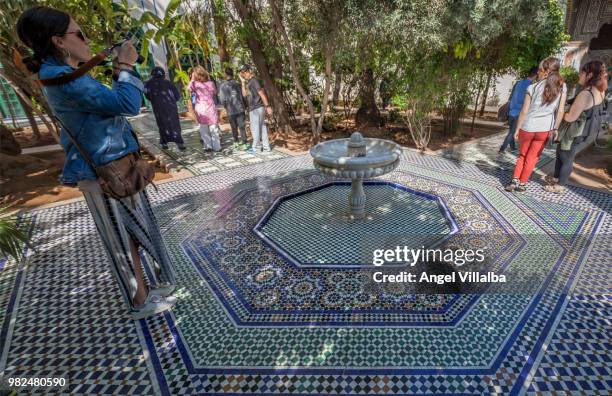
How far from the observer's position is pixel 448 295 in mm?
2422

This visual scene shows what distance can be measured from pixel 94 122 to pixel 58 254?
229 cm

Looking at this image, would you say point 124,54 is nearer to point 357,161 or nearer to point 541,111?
point 357,161

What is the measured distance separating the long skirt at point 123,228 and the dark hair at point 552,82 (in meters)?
4.15

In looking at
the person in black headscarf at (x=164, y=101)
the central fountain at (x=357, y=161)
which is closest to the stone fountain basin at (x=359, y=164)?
the central fountain at (x=357, y=161)

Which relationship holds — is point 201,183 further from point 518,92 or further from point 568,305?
point 518,92

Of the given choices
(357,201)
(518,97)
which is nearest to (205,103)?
(357,201)

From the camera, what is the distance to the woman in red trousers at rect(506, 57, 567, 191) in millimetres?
3467

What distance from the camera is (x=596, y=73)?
3441 millimetres

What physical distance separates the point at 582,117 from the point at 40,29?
4.95 metres

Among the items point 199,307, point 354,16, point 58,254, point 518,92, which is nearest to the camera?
point 199,307

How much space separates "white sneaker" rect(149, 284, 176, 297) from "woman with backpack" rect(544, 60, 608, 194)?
452 centimetres

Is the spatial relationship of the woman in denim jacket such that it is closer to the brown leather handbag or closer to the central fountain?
the brown leather handbag

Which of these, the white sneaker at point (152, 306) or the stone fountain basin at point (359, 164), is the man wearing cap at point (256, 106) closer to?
the stone fountain basin at point (359, 164)

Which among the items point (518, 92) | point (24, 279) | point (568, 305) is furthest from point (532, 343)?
point (518, 92)
